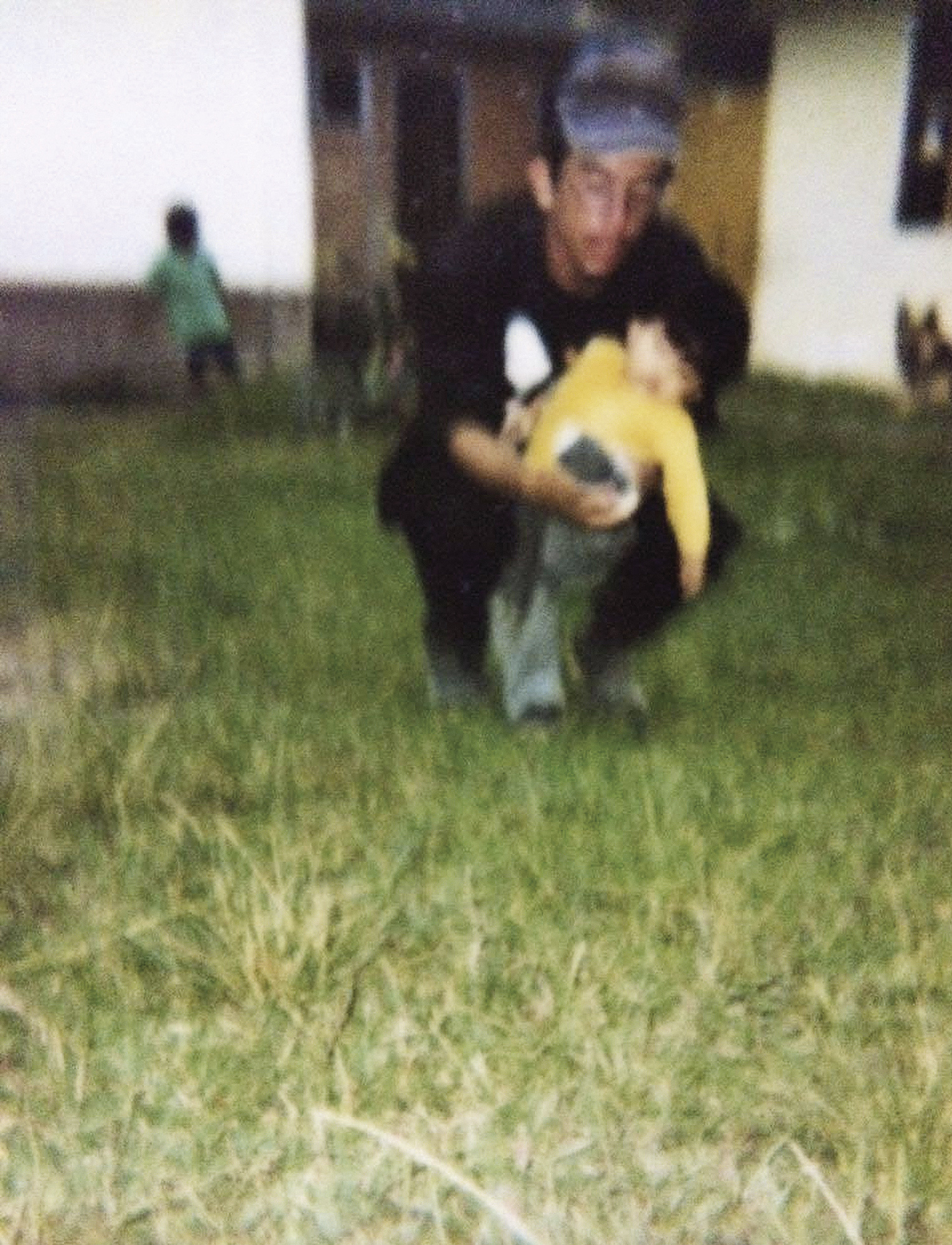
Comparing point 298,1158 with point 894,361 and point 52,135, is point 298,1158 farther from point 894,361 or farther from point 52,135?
point 894,361

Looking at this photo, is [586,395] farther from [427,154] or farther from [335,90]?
[335,90]

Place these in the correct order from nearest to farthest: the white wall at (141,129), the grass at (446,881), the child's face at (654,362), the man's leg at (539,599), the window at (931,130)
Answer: the grass at (446,881)
the white wall at (141,129)
the child's face at (654,362)
the man's leg at (539,599)
the window at (931,130)

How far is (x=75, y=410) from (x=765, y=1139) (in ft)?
4.83

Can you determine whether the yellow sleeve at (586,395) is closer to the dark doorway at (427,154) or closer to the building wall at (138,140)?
the dark doorway at (427,154)

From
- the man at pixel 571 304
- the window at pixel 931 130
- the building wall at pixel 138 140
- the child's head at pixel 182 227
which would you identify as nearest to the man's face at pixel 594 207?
the man at pixel 571 304

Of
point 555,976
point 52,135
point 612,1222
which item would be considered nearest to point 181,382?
point 52,135

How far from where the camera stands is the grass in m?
1.40

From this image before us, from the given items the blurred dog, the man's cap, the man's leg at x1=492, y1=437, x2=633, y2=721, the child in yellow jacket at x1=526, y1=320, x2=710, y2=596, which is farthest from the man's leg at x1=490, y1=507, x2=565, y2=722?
the blurred dog

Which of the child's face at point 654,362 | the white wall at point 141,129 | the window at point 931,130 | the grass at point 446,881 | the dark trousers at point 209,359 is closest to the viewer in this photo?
the grass at point 446,881

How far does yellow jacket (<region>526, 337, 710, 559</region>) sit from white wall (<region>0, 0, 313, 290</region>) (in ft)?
1.49

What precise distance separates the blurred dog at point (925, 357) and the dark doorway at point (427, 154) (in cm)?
91

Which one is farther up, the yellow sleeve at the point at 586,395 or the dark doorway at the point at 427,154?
the dark doorway at the point at 427,154

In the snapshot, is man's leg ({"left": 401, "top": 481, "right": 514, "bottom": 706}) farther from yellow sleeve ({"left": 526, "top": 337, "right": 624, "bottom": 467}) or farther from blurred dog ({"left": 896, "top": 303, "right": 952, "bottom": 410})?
blurred dog ({"left": 896, "top": 303, "right": 952, "bottom": 410})

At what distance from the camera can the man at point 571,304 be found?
180cm
